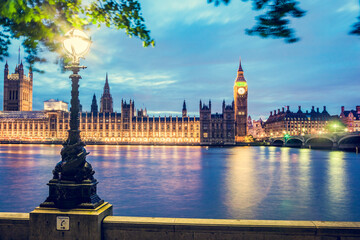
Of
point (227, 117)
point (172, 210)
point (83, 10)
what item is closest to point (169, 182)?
point (172, 210)

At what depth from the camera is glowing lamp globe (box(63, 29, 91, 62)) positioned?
5152mm

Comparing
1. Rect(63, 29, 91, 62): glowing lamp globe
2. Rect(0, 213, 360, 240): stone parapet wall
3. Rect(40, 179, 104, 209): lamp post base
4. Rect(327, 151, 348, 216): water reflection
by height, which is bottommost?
Rect(327, 151, 348, 216): water reflection

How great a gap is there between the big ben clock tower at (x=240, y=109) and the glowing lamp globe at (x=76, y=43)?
416 feet

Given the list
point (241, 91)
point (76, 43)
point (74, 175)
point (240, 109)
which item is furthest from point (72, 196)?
point (241, 91)

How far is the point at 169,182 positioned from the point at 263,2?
20.6m

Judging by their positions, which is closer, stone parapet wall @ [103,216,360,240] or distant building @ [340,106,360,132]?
stone parapet wall @ [103,216,360,240]

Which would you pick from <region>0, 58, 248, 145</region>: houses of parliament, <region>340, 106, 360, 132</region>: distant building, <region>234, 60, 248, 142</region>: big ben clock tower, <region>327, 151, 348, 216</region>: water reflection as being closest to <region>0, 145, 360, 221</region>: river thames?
<region>327, 151, 348, 216</region>: water reflection

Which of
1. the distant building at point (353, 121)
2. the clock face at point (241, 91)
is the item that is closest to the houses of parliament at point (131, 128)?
the clock face at point (241, 91)

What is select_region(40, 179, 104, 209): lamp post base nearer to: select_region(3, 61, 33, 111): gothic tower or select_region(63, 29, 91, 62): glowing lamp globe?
select_region(63, 29, 91, 62): glowing lamp globe

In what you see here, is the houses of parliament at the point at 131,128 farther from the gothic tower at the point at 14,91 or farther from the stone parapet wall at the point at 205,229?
the stone parapet wall at the point at 205,229

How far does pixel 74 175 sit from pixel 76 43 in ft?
7.78

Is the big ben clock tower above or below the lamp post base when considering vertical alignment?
above

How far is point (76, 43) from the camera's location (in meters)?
5.23

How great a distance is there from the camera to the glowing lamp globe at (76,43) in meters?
5.15
